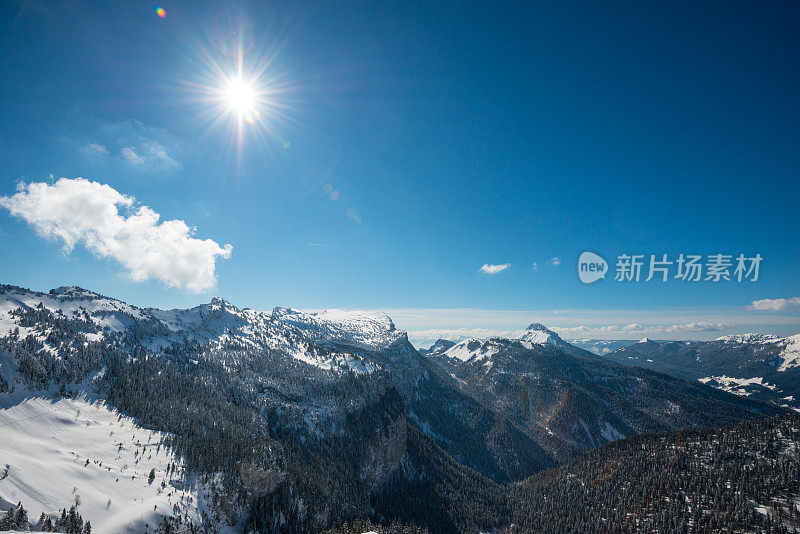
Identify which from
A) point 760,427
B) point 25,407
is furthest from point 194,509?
point 760,427

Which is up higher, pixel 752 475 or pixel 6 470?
pixel 6 470

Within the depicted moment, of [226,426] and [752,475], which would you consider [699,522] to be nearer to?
[752,475]

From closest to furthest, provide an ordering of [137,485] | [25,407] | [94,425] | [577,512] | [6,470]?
1. [6,470]
2. [137,485]
3. [25,407]
4. [94,425]
5. [577,512]

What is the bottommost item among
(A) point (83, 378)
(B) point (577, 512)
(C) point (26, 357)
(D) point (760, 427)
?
(B) point (577, 512)

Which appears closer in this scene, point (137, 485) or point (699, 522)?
point (137, 485)

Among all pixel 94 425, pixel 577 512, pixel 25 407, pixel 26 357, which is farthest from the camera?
pixel 577 512

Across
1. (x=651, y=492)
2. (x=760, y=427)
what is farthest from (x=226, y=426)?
(x=760, y=427)
